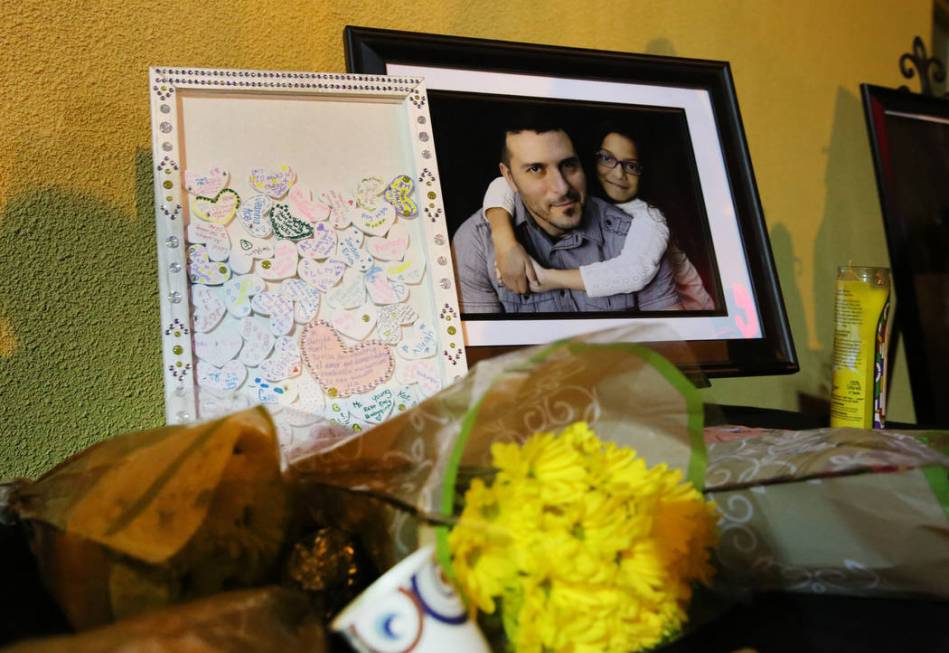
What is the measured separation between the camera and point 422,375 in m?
0.62

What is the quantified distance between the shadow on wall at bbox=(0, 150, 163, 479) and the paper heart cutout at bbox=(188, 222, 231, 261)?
0.11m

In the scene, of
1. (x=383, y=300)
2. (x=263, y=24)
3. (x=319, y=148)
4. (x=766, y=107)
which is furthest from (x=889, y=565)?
(x=766, y=107)

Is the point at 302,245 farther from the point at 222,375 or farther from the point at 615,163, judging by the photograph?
the point at 615,163

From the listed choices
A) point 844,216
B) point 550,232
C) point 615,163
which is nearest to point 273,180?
point 550,232

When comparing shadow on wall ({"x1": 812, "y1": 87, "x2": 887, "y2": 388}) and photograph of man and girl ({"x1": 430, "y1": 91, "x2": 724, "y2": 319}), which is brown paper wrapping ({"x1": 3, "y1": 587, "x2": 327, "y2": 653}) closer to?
photograph of man and girl ({"x1": 430, "y1": 91, "x2": 724, "y2": 319})

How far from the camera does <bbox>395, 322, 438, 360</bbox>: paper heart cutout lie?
2.03 ft

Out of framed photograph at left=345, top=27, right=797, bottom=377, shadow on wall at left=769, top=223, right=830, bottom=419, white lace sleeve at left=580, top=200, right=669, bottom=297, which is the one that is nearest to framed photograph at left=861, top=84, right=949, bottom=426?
shadow on wall at left=769, top=223, right=830, bottom=419

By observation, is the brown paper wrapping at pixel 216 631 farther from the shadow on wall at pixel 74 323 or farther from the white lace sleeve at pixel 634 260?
the white lace sleeve at pixel 634 260

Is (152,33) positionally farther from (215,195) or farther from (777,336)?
(777,336)

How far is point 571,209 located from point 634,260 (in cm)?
9

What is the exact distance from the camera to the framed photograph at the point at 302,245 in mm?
571

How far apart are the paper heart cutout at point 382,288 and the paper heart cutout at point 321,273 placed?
3 cm

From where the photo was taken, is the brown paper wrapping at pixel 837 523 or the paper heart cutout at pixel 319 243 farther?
the paper heart cutout at pixel 319 243

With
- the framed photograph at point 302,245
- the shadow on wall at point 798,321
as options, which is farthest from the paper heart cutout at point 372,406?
the shadow on wall at point 798,321
